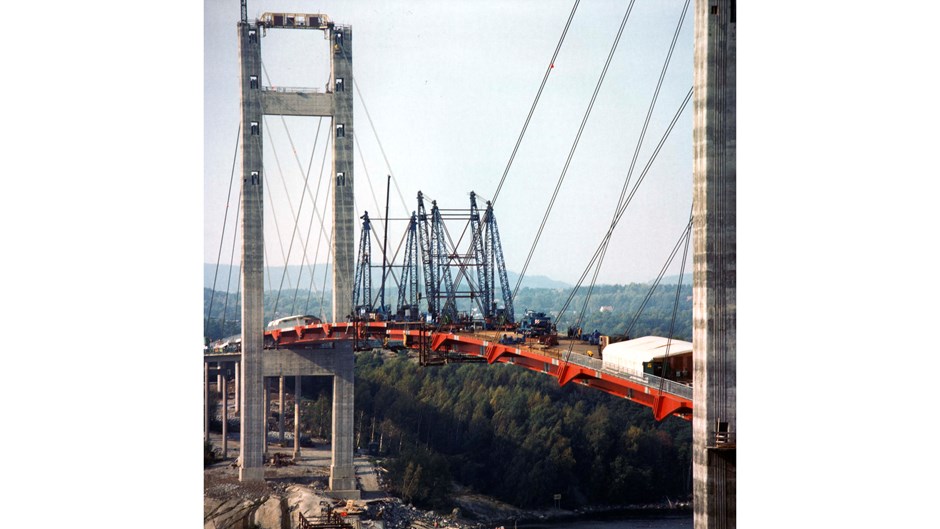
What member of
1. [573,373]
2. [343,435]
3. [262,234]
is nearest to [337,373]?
[343,435]

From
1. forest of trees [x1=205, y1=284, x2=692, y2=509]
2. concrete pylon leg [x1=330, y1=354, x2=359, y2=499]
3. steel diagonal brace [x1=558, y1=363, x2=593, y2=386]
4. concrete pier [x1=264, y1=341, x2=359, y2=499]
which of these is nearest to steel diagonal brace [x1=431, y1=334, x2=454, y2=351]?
concrete pylon leg [x1=330, y1=354, x2=359, y2=499]

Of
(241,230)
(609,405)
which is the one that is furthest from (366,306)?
(609,405)

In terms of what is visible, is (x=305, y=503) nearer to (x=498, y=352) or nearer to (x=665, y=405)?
(x=498, y=352)

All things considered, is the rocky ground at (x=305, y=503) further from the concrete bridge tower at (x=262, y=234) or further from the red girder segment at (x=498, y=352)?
the red girder segment at (x=498, y=352)

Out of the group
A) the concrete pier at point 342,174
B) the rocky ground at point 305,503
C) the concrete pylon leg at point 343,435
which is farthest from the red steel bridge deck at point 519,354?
the rocky ground at point 305,503

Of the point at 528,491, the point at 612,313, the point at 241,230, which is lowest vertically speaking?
the point at 528,491

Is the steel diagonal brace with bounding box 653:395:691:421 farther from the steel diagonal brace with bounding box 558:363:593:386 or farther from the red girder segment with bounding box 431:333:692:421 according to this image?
the steel diagonal brace with bounding box 558:363:593:386

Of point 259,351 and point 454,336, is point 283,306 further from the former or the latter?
point 454,336
